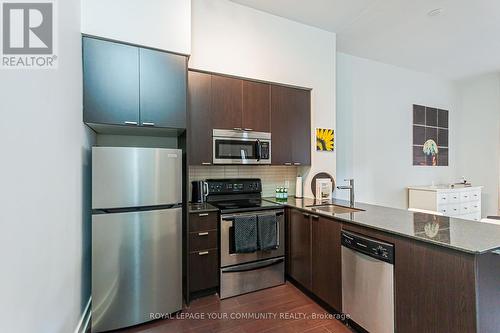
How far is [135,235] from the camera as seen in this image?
1990 millimetres

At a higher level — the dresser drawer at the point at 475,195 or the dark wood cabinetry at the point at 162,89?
the dark wood cabinetry at the point at 162,89

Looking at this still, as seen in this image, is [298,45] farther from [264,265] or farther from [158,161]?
[264,265]

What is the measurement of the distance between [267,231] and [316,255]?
55 cm

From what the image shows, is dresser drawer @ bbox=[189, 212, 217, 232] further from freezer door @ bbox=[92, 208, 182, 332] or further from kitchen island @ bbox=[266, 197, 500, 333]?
→ kitchen island @ bbox=[266, 197, 500, 333]

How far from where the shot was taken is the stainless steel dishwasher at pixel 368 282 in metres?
1.64

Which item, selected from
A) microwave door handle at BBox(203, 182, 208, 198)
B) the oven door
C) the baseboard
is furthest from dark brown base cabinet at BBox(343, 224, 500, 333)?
the baseboard

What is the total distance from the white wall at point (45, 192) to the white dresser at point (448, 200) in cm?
503

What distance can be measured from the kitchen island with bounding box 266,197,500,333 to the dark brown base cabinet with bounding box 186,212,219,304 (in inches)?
41.9

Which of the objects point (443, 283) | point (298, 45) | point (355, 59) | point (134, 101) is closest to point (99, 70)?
point (134, 101)

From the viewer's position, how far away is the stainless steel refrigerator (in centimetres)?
190

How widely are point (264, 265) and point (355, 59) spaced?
3.60 metres

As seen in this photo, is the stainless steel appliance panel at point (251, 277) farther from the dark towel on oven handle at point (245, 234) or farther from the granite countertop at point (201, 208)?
the granite countertop at point (201, 208)

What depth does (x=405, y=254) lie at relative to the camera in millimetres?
1550

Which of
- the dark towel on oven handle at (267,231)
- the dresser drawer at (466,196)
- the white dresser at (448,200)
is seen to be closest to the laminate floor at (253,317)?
the dark towel on oven handle at (267,231)
